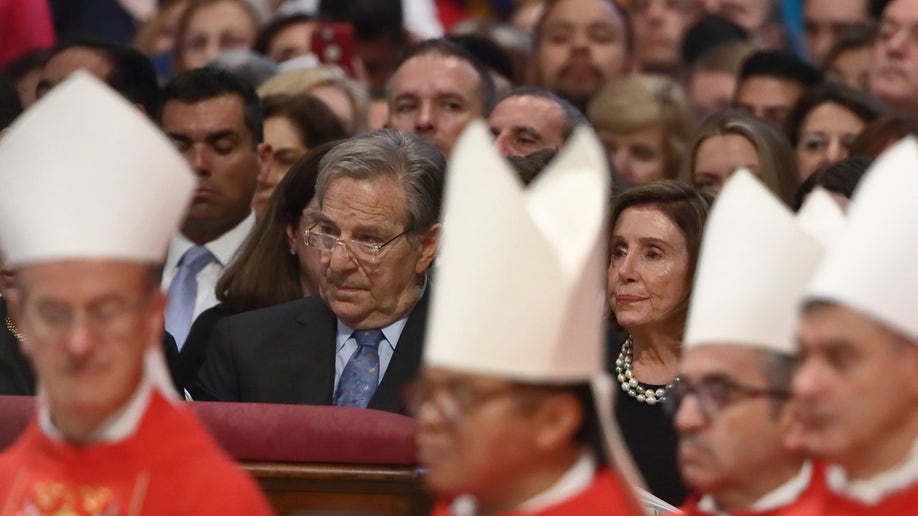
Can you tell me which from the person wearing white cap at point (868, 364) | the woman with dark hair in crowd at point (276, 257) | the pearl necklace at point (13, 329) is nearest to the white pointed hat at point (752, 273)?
the person wearing white cap at point (868, 364)

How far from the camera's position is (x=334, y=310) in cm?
612

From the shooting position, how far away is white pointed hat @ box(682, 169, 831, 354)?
390 centimetres

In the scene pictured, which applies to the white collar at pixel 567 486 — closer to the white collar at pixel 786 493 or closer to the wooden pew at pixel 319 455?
the white collar at pixel 786 493

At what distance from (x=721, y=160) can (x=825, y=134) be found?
0.74 m

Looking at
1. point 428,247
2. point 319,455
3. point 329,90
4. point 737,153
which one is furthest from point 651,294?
point 329,90

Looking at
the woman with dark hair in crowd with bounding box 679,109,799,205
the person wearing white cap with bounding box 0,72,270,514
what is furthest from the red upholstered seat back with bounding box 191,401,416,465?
the woman with dark hair in crowd with bounding box 679,109,799,205

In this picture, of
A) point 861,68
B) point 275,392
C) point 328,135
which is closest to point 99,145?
point 275,392

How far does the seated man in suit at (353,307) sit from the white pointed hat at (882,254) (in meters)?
2.44

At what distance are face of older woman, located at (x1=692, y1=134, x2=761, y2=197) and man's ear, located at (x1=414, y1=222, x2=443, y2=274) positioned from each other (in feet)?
5.07

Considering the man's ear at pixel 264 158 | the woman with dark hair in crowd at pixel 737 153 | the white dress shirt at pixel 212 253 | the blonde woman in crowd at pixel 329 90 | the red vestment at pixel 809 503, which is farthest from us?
the blonde woman in crowd at pixel 329 90

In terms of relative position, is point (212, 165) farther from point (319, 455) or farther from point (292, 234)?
point (319, 455)

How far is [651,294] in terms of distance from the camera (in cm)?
603

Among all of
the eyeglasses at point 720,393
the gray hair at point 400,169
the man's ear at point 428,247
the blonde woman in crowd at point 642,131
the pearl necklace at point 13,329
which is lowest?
the blonde woman in crowd at point 642,131

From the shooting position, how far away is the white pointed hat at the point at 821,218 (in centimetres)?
417
